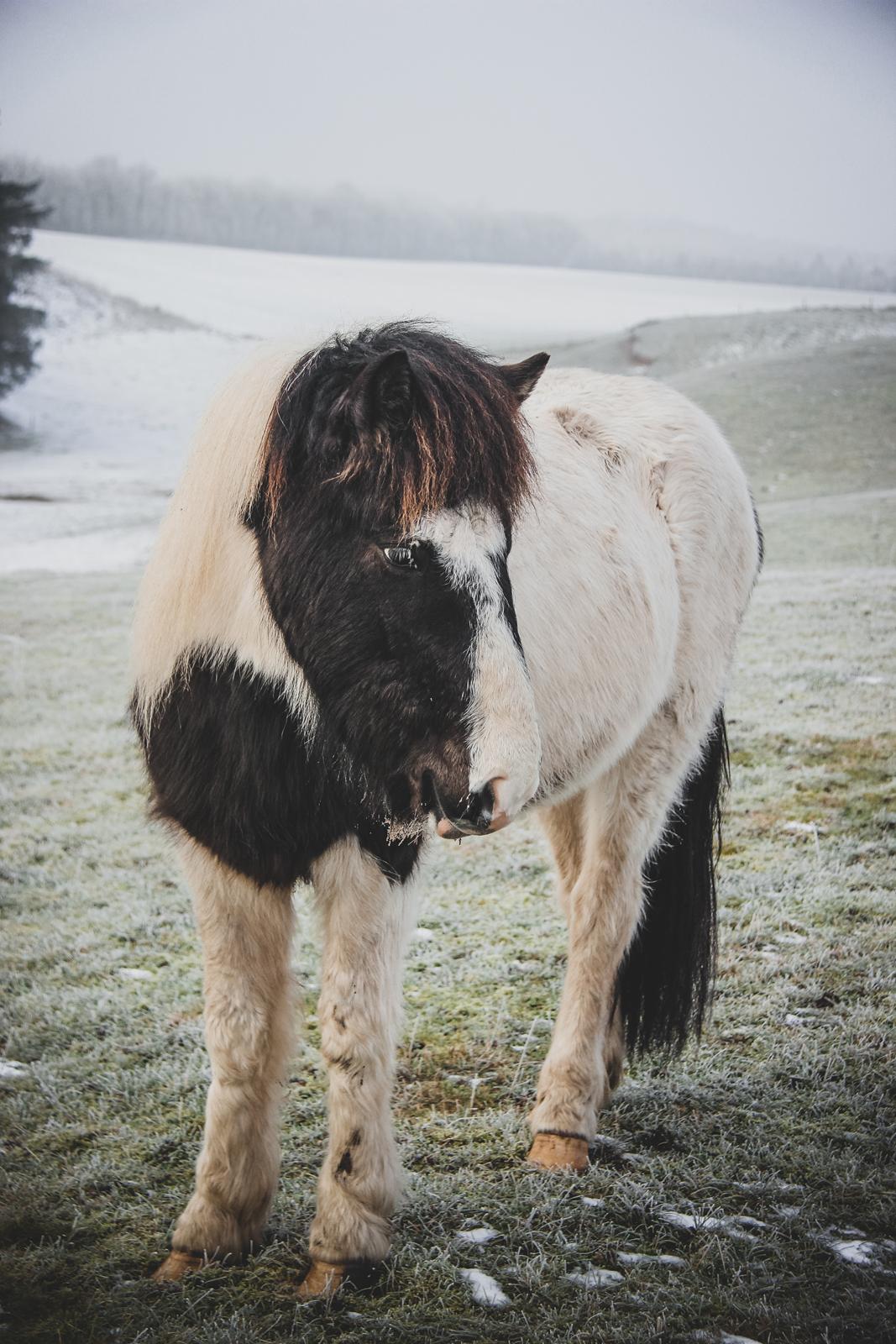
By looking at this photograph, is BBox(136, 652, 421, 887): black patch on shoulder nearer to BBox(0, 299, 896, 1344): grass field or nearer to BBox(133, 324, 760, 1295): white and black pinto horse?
BBox(133, 324, 760, 1295): white and black pinto horse

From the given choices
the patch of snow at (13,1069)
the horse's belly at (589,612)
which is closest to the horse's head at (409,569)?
the horse's belly at (589,612)

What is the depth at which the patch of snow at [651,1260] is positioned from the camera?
2.01 meters

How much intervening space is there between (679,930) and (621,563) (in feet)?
3.85

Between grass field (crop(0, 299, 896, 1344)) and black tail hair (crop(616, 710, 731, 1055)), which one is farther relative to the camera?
black tail hair (crop(616, 710, 731, 1055))

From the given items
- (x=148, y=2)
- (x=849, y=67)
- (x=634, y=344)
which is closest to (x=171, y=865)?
(x=148, y=2)

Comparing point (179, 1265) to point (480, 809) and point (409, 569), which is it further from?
point (409, 569)

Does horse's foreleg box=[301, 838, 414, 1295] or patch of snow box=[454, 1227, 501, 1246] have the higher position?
horse's foreleg box=[301, 838, 414, 1295]

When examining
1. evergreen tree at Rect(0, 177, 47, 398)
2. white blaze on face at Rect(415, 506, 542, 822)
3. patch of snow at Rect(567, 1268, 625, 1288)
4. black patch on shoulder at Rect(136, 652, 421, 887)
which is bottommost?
patch of snow at Rect(567, 1268, 625, 1288)

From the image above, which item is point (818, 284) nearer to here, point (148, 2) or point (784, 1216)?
point (148, 2)

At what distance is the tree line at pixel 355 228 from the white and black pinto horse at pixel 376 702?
480cm

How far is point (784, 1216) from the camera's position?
217cm

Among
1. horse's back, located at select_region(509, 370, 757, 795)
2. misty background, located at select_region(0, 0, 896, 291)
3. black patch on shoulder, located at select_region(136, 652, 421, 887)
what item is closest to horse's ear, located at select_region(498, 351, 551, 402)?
horse's back, located at select_region(509, 370, 757, 795)

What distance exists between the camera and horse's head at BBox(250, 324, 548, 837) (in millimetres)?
1536

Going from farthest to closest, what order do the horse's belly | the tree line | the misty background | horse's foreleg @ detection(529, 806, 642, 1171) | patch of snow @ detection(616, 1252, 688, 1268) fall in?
the tree line, the misty background, horse's foreleg @ detection(529, 806, 642, 1171), the horse's belly, patch of snow @ detection(616, 1252, 688, 1268)
